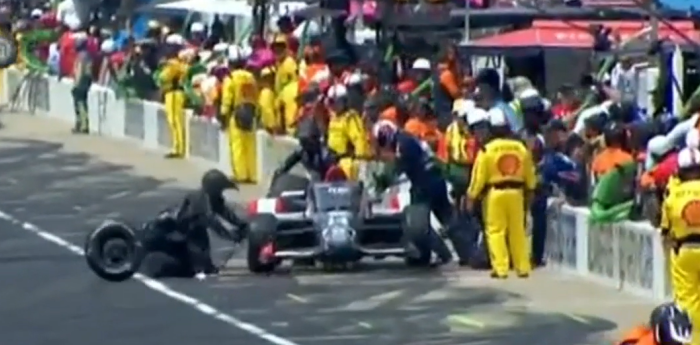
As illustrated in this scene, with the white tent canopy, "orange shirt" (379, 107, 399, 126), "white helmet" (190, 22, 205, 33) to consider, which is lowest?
"orange shirt" (379, 107, 399, 126)

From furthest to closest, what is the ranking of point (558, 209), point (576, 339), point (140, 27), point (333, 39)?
point (140, 27)
point (333, 39)
point (558, 209)
point (576, 339)

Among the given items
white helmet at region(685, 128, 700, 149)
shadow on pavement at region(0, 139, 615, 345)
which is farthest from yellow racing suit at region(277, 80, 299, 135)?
white helmet at region(685, 128, 700, 149)

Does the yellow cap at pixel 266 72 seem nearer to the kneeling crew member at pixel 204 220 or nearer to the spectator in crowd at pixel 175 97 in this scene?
the spectator in crowd at pixel 175 97

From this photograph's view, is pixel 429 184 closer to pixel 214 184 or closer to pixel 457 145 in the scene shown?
pixel 457 145

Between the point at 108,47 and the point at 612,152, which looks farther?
the point at 108,47

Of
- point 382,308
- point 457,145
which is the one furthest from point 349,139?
point 382,308

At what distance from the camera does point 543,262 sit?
24328 mm

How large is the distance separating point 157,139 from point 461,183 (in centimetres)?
1467

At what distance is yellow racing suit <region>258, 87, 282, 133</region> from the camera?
33531mm

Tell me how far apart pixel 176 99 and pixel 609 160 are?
15.3 metres

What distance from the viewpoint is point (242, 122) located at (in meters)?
33.5

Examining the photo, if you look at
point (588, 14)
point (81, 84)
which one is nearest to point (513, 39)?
point (588, 14)

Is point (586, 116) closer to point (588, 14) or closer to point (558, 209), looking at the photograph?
point (558, 209)

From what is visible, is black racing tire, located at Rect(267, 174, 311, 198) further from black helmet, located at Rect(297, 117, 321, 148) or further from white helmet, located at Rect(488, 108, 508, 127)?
white helmet, located at Rect(488, 108, 508, 127)
